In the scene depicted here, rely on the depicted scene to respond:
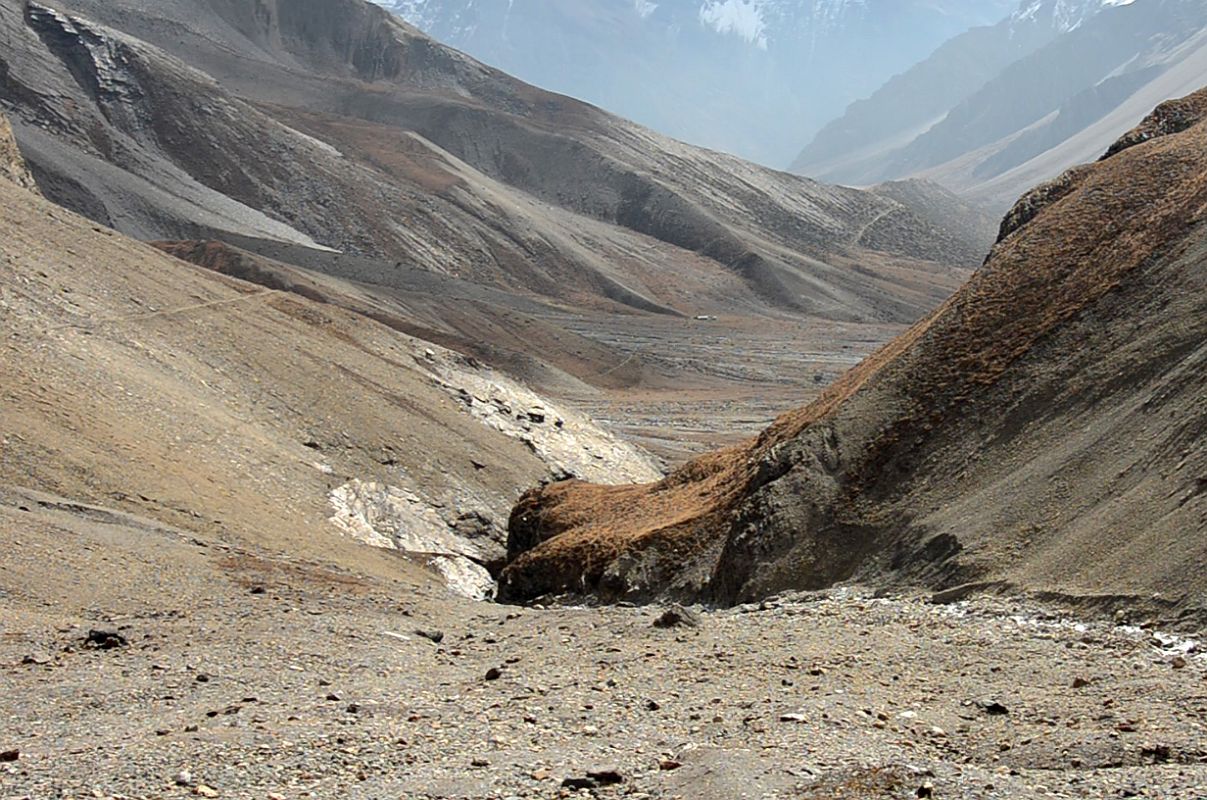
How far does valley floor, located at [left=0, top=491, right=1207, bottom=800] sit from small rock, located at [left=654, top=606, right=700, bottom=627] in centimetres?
23

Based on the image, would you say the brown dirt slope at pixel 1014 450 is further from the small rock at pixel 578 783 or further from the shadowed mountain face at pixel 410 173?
the shadowed mountain face at pixel 410 173

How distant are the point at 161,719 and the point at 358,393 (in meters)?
28.2

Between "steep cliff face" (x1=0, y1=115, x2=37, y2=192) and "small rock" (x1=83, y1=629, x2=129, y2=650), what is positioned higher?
"steep cliff face" (x1=0, y1=115, x2=37, y2=192)

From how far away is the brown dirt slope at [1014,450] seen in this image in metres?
17.1

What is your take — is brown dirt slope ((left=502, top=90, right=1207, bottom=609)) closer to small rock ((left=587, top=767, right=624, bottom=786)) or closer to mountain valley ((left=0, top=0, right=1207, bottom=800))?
mountain valley ((left=0, top=0, right=1207, bottom=800))

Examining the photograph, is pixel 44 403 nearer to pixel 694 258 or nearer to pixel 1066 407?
pixel 1066 407

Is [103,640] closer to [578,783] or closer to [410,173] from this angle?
[578,783]

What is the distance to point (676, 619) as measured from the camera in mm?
18266

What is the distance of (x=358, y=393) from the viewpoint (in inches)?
1615

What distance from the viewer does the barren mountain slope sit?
2762 centimetres

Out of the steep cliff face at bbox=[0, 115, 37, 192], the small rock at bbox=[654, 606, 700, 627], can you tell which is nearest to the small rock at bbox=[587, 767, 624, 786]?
the small rock at bbox=[654, 606, 700, 627]

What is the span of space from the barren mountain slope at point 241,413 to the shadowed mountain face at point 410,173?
55.1 metres

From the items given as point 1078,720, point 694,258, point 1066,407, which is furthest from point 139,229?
point 1078,720

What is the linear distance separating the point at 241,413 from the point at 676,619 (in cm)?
2102
